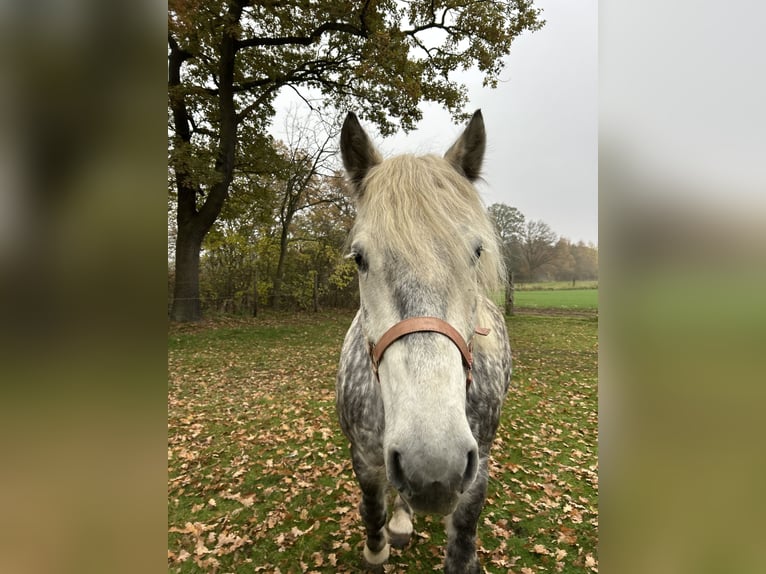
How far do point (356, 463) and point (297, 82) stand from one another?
1531 centimetres

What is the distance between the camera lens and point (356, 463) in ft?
9.77

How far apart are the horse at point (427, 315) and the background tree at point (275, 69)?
9.91 m

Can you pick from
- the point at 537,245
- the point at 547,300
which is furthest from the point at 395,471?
the point at 547,300

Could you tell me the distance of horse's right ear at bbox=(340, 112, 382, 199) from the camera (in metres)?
2.32

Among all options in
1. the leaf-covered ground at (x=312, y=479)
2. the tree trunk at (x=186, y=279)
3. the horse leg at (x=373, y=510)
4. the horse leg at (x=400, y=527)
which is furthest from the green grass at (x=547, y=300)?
the horse leg at (x=373, y=510)

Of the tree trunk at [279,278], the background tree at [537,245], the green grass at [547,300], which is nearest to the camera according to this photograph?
the background tree at [537,245]

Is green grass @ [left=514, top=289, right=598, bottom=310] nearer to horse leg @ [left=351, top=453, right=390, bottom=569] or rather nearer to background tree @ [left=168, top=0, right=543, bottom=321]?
background tree @ [left=168, top=0, right=543, bottom=321]

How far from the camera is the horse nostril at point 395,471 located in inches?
56.3

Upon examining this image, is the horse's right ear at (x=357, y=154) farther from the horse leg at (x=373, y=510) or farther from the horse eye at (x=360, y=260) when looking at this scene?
the horse leg at (x=373, y=510)

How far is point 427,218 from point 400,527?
3.49 m

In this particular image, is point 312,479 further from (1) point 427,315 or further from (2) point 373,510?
(1) point 427,315

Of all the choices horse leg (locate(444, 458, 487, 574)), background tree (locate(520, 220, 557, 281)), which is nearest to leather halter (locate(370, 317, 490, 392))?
horse leg (locate(444, 458, 487, 574))

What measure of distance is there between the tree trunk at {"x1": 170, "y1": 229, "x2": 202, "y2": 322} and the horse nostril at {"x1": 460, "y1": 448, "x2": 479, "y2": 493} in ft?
47.8
